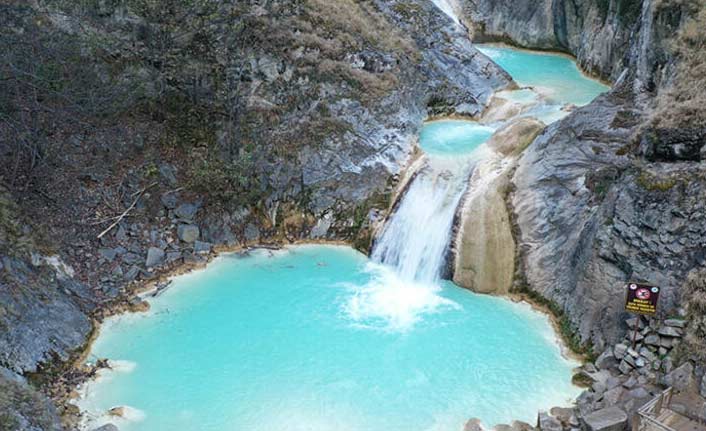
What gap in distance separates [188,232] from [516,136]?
11.2 m

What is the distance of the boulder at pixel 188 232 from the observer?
1808 cm

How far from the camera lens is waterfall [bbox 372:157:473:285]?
688 inches

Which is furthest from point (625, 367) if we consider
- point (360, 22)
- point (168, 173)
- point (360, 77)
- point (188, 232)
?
point (360, 22)

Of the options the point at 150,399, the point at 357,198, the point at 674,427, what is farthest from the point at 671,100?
the point at 150,399

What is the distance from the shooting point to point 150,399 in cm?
1256

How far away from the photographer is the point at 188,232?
18.2m

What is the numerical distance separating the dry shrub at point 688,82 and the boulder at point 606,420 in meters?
7.01

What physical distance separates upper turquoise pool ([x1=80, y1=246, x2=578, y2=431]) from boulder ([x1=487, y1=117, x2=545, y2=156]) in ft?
18.9

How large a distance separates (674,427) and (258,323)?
9.44 metres

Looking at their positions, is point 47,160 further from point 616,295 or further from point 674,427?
point 674,427

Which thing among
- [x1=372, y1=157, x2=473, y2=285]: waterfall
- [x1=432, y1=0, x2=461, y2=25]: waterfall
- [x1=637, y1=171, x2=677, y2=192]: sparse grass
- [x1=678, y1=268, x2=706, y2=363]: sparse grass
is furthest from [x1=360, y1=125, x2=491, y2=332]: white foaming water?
[x1=432, y1=0, x2=461, y2=25]: waterfall

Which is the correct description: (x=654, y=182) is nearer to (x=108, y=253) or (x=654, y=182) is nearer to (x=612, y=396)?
(x=612, y=396)

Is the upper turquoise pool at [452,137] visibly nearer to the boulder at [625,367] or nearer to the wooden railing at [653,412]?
the boulder at [625,367]

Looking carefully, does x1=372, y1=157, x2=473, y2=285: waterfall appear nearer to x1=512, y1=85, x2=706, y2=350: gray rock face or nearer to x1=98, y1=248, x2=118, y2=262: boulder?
x1=512, y1=85, x2=706, y2=350: gray rock face
